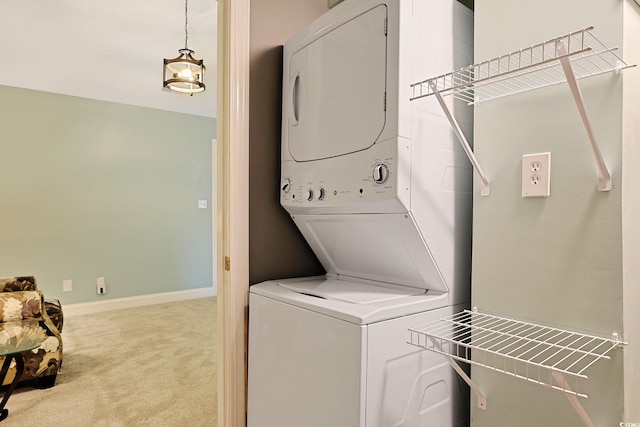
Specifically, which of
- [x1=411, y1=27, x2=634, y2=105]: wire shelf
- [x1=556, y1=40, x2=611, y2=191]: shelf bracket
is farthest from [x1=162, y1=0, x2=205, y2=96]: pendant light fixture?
[x1=556, y1=40, x2=611, y2=191]: shelf bracket

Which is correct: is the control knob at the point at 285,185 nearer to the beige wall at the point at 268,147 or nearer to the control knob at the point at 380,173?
the beige wall at the point at 268,147

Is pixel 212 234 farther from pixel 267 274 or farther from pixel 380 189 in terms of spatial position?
pixel 380 189

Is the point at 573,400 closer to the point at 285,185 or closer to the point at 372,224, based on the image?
the point at 372,224

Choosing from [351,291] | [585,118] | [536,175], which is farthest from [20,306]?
[585,118]

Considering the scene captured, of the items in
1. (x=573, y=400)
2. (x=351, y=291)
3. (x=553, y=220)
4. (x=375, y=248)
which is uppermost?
(x=553, y=220)

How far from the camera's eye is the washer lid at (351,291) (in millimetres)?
1308

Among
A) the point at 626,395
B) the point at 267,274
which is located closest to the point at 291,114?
the point at 267,274

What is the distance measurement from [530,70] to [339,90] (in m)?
0.59

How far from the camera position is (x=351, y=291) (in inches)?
56.6

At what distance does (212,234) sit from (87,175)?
164 cm

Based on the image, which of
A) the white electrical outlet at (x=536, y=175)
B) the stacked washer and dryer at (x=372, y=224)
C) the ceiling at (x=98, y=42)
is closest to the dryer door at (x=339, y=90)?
the stacked washer and dryer at (x=372, y=224)

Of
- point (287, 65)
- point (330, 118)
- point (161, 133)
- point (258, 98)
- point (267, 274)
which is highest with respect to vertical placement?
point (161, 133)

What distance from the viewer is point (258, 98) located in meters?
1.69

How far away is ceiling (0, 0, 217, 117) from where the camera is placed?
2.68 m
